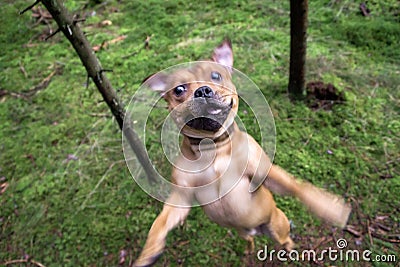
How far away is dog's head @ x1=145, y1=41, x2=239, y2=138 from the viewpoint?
61.6 inches

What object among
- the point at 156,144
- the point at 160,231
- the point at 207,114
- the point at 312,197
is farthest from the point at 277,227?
the point at 156,144

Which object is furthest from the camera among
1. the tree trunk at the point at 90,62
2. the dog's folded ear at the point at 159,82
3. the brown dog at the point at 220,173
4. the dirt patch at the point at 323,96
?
the dirt patch at the point at 323,96

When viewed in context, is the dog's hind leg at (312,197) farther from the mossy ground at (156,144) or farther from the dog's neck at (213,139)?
the mossy ground at (156,144)

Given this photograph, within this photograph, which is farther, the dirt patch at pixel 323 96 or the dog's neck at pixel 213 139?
the dirt patch at pixel 323 96

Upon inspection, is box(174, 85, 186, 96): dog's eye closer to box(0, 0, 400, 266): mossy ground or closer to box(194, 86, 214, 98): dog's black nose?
box(194, 86, 214, 98): dog's black nose

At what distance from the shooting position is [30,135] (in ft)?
12.1

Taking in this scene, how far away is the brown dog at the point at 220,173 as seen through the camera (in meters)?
1.69

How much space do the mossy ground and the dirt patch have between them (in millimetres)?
68

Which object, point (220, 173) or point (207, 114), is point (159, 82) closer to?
point (207, 114)

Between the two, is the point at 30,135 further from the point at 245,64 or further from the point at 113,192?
the point at 245,64

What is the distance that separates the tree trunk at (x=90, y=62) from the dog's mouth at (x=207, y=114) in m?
0.88

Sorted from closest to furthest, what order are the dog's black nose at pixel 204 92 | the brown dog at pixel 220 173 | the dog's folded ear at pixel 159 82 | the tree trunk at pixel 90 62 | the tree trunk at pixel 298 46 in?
1. the dog's black nose at pixel 204 92
2. the brown dog at pixel 220 173
3. the dog's folded ear at pixel 159 82
4. the tree trunk at pixel 90 62
5. the tree trunk at pixel 298 46

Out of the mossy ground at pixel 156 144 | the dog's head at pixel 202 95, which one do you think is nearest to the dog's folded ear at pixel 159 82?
the dog's head at pixel 202 95

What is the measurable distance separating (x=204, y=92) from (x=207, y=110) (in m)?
0.08
